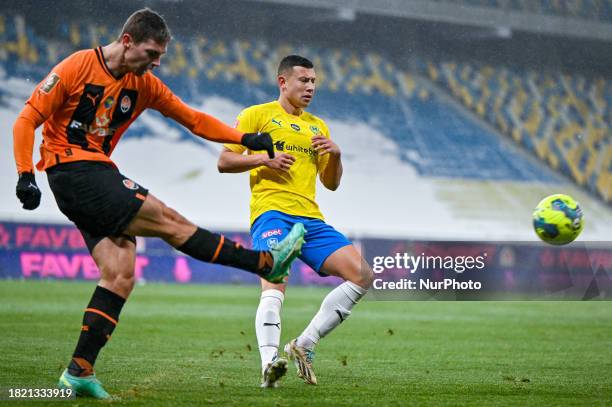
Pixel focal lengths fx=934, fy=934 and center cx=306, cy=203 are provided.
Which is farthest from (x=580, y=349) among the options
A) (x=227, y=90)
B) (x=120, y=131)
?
(x=227, y=90)

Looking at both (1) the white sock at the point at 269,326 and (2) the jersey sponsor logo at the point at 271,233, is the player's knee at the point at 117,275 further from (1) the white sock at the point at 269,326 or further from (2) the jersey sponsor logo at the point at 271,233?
(2) the jersey sponsor logo at the point at 271,233

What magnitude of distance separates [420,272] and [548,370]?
34.0 feet

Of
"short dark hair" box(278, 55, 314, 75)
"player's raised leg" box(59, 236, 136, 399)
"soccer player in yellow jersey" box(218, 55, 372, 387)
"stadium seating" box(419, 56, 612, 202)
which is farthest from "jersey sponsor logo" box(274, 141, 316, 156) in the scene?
"stadium seating" box(419, 56, 612, 202)

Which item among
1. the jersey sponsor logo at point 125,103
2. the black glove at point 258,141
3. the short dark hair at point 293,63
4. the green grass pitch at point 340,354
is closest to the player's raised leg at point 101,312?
the green grass pitch at point 340,354

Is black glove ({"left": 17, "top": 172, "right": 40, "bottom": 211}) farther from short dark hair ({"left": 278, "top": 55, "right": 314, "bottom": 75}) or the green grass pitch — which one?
short dark hair ({"left": 278, "top": 55, "right": 314, "bottom": 75})

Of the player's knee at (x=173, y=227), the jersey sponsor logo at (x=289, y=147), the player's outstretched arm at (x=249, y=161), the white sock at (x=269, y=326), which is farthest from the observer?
the jersey sponsor logo at (x=289, y=147)

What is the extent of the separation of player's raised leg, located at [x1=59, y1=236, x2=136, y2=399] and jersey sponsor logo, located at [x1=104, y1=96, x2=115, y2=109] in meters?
0.70

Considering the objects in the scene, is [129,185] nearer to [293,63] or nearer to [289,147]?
[289,147]

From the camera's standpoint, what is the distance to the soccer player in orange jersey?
4.74m

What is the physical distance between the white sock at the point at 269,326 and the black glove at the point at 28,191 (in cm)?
189

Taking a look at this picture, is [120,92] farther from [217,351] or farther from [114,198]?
[217,351]

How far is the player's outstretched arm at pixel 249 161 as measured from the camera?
222 inches

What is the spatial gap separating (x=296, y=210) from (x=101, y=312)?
177 cm

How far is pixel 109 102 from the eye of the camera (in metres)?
4.95
